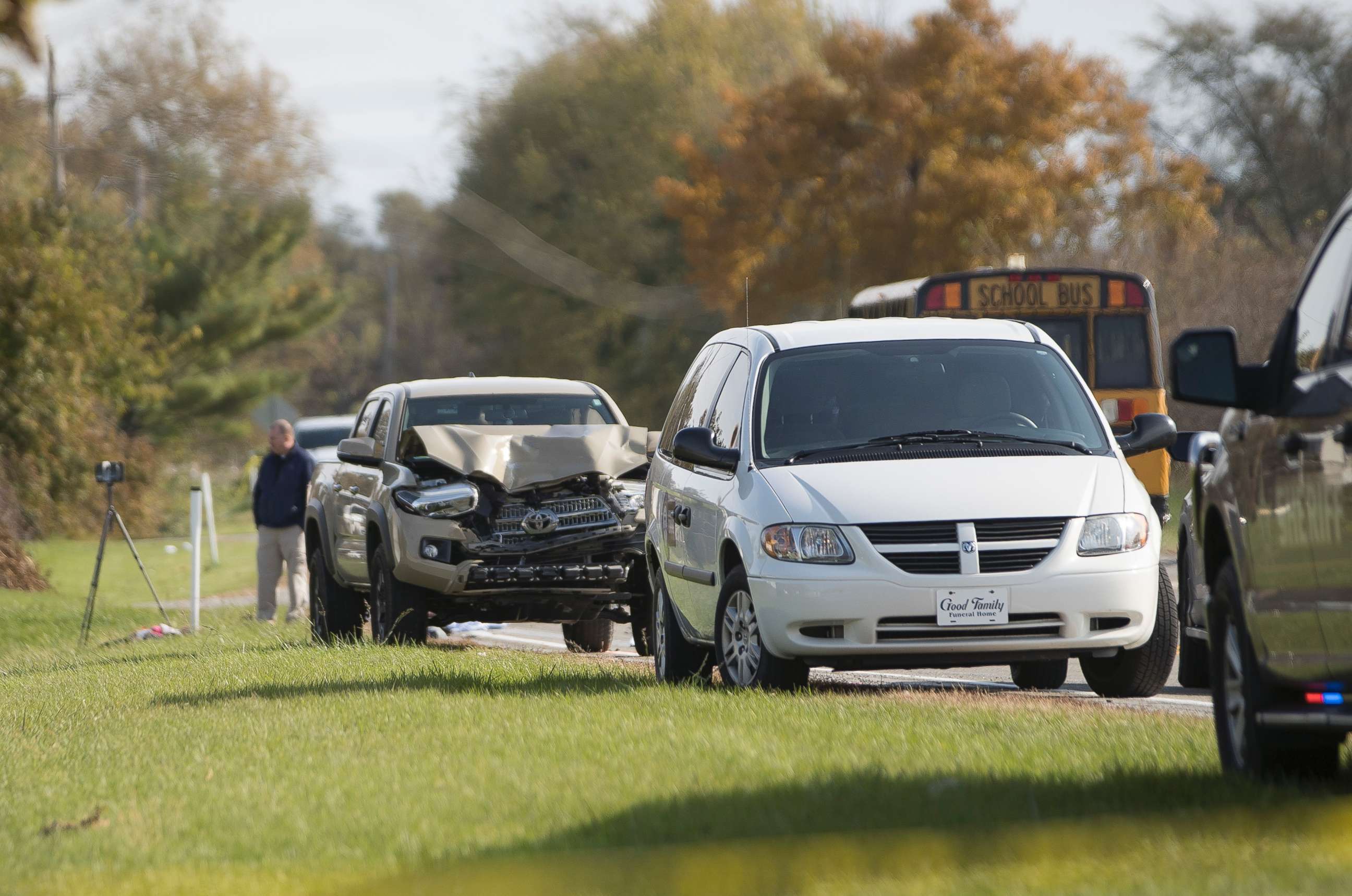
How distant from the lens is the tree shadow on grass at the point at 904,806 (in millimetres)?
6008

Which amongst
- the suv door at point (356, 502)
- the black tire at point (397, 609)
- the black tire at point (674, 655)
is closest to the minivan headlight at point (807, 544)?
the black tire at point (674, 655)

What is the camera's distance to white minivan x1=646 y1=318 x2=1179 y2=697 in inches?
352

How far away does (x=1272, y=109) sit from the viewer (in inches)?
1810

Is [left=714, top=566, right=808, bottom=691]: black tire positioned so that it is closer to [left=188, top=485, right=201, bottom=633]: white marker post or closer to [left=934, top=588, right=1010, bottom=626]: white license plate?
[left=934, top=588, right=1010, bottom=626]: white license plate

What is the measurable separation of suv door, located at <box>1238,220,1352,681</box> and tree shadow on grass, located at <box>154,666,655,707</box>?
409 centimetres

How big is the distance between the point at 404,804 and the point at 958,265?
115 feet

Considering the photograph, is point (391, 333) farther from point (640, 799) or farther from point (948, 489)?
point (640, 799)

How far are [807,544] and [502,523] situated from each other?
4.61m

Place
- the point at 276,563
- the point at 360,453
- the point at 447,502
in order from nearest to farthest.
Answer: the point at 447,502 < the point at 360,453 < the point at 276,563

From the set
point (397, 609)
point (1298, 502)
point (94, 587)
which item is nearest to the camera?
point (1298, 502)

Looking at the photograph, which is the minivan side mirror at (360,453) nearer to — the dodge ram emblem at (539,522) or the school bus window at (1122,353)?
the dodge ram emblem at (539,522)

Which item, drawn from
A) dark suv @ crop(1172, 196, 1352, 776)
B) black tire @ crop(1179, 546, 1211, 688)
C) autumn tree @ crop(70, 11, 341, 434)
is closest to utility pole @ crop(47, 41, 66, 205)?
autumn tree @ crop(70, 11, 341, 434)

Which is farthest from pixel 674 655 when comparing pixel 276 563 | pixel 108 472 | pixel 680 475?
pixel 276 563

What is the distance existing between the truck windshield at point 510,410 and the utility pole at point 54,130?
23.9 metres
